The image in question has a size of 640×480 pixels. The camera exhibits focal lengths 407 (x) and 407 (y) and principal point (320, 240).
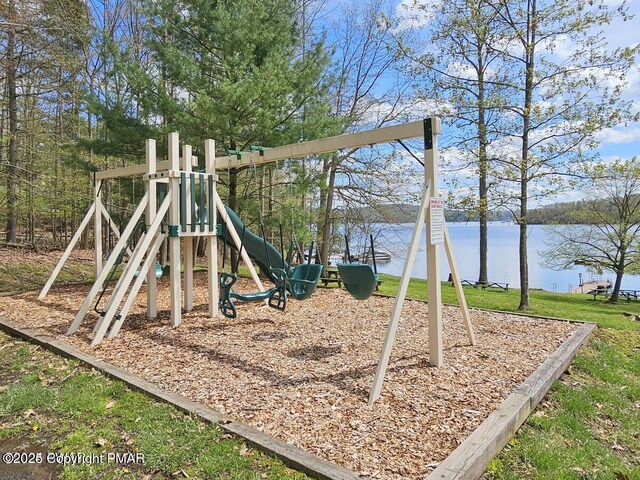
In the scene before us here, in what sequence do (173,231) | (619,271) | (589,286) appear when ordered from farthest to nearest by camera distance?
(589,286), (619,271), (173,231)

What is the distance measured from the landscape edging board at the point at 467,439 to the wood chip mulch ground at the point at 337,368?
80mm

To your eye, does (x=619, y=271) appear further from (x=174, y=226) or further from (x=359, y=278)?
(x=174, y=226)

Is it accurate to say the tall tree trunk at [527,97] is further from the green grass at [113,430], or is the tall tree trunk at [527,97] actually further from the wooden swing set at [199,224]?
the green grass at [113,430]

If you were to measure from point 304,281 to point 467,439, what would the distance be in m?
2.79

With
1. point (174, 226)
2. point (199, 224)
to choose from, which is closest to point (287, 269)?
point (199, 224)

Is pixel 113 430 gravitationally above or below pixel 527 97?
below

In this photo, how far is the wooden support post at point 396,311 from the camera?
10.9 feet

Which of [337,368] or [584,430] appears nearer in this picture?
[584,430]

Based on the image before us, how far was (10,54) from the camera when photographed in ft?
36.5

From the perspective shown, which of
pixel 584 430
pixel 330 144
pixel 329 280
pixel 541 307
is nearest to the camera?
pixel 584 430

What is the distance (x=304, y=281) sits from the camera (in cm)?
509

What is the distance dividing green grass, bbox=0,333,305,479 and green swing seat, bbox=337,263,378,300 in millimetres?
2112

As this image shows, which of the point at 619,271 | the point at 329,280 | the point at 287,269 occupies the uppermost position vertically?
the point at 287,269

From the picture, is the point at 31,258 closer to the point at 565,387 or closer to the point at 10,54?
the point at 10,54
